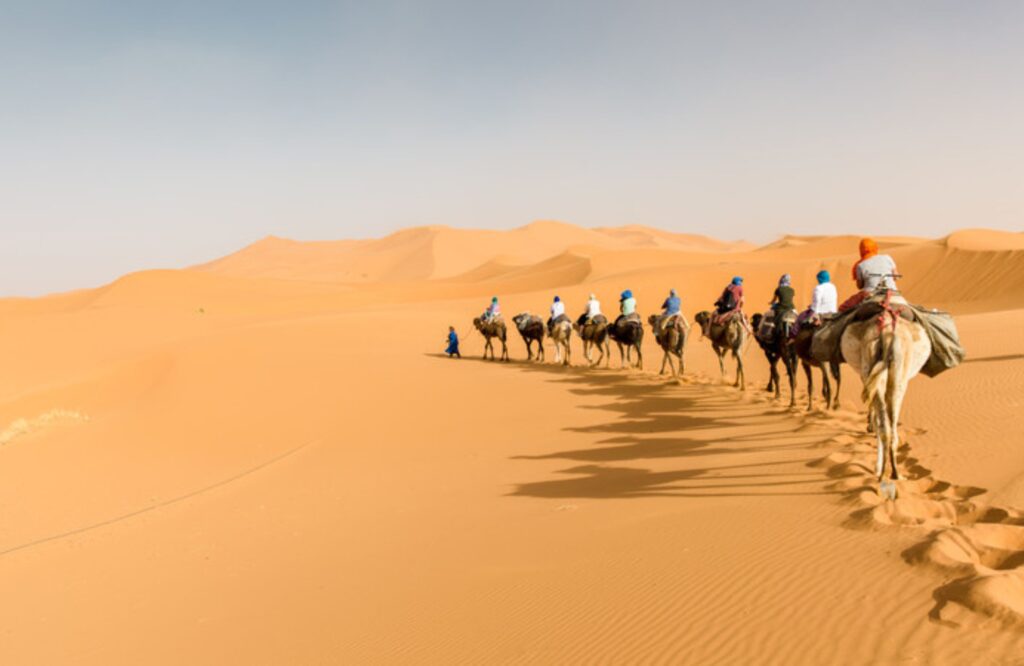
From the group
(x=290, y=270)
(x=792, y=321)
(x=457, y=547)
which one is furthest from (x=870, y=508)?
(x=290, y=270)

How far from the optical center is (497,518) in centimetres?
905

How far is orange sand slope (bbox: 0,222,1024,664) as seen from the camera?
520 centimetres

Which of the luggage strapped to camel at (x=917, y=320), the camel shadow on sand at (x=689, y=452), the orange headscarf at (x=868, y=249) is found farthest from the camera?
the orange headscarf at (x=868, y=249)

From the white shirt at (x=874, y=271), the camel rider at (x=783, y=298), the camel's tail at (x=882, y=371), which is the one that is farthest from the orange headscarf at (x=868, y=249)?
the camel rider at (x=783, y=298)

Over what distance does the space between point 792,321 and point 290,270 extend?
13228 centimetres

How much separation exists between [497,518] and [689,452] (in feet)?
12.3

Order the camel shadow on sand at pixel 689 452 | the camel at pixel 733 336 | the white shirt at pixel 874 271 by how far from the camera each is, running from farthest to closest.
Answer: the camel at pixel 733 336, the white shirt at pixel 874 271, the camel shadow on sand at pixel 689 452

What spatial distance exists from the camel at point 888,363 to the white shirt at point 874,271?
0.76m

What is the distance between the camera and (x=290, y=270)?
137m

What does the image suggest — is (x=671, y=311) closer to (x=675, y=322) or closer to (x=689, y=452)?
(x=675, y=322)

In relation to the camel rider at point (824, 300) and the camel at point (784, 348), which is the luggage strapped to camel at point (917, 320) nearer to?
the camel rider at point (824, 300)

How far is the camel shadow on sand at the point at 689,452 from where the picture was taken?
29.6 ft

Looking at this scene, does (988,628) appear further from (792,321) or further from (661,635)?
(792,321)

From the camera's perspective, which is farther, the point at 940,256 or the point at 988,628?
the point at 940,256
